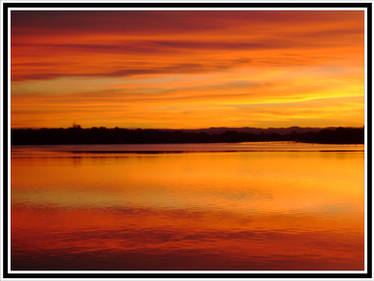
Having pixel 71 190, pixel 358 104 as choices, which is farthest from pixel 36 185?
pixel 358 104

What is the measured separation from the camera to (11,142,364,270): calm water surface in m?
9.55

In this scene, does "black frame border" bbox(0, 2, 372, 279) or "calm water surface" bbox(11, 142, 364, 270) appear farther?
"calm water surface" bbox(11, 142, 364, 270)

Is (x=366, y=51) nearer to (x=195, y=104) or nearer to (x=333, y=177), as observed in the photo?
(x=333, y=177)

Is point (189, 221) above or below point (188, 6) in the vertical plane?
below

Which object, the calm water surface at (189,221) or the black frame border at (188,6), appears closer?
the black frame border at (188,6)

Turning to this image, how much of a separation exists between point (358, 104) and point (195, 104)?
853 centimetres

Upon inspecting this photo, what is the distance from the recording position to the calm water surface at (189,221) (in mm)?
9547

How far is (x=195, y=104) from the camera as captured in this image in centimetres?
2956

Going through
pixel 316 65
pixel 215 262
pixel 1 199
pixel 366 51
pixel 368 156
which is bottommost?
pixel 215 262

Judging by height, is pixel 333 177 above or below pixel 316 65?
below

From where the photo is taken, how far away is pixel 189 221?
1236cm

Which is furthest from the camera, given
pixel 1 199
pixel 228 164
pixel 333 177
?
pixel 228 164

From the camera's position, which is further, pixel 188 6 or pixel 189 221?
pixel 189 221

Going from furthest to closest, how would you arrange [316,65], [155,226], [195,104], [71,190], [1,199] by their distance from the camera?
[195,104] < [316,65] < [71,190] < [155,226] < [1,199]
